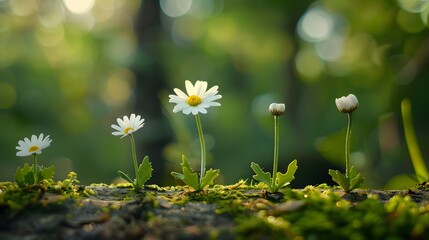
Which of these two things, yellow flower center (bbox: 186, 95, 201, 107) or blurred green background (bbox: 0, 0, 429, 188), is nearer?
yellow flower center (bbox: 186, 95, 201, 107)

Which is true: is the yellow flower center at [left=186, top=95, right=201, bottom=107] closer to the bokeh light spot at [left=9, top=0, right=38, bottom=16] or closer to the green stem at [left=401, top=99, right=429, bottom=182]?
the green stem at [left=401, top=99, right=429, bottom=182]

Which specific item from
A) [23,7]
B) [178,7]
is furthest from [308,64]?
[23,7]

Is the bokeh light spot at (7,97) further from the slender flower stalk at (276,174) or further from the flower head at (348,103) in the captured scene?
the flower head at (348,103)

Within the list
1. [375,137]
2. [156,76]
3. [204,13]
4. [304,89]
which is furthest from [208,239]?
[204,13]

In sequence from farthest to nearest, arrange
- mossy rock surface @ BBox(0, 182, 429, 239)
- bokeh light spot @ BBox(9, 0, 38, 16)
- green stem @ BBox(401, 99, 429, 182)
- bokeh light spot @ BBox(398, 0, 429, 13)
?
bokeh light spot @ BBox(9, 0, 38, 16), bokeh light spot @ BBox(398, 0, 429, 13), green stem @ BBox(401, 99, 429, 182), mossy rock surface @ BBox(0, 182, 429, 239)

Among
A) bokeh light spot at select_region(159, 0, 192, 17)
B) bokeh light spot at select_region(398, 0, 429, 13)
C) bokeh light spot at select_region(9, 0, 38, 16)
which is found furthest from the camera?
bokeh light spot at select_region(9, 0, 38, 16)

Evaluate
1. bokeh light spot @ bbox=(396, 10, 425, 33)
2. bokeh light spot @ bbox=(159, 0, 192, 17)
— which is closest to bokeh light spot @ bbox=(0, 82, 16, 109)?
bokeh light spot @ bbox=(159, 0, 192, 17)

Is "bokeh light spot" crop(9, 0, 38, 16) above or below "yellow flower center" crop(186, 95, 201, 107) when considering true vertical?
above
